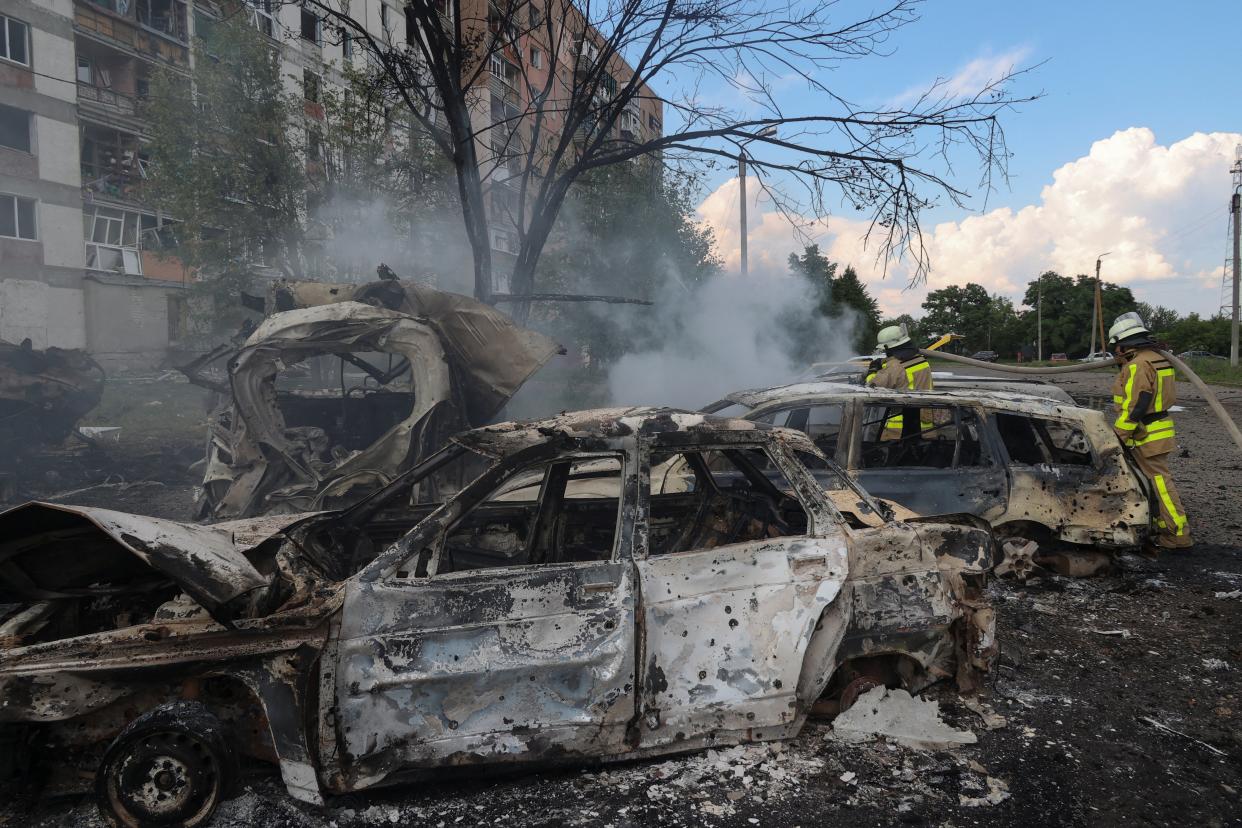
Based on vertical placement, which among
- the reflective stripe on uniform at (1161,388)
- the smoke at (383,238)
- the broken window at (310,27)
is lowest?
the reflective stripe on uniform at (1161,388)

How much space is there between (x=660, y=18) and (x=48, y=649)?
29.5ft

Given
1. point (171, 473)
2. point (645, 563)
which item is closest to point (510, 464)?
point (645, 563)

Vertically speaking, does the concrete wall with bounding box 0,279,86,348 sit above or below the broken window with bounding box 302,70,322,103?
below

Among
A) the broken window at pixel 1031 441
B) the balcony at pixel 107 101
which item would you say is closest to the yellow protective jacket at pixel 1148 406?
the broken window at pixel 1031 441

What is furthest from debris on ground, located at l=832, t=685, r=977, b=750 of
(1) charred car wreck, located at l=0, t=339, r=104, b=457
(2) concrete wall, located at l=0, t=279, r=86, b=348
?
(2) concrete wall, located at l=0, t=279, r=86, b=348

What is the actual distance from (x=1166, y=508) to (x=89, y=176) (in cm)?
2781

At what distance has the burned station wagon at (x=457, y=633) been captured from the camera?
249 centimetres

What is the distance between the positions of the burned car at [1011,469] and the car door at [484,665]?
122 inches

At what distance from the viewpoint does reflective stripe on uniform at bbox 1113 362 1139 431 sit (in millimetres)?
6238

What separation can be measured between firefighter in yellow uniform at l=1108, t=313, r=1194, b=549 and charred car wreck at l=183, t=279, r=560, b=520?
17.1 ft

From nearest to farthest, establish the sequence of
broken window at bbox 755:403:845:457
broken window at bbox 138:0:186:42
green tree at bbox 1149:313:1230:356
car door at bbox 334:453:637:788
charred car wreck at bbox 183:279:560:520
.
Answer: car door at bbox 334:453:637:788 → broken window at bbox 755:403:845:457 → charred car wreck at bbox 183:279:560:520 → broken window at bbox 138:0:186:42 → green tree at bbox 1149:313:1230:356

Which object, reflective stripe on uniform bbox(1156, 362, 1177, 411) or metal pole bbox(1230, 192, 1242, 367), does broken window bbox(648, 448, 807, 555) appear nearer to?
reflective stripe on uniform bbox(1156, 362, 1177, 411)

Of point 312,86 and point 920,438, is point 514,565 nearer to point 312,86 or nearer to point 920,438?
point 920,438

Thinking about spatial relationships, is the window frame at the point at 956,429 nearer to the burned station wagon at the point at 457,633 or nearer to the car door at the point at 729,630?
the burned station wagon at the point at 457,633
